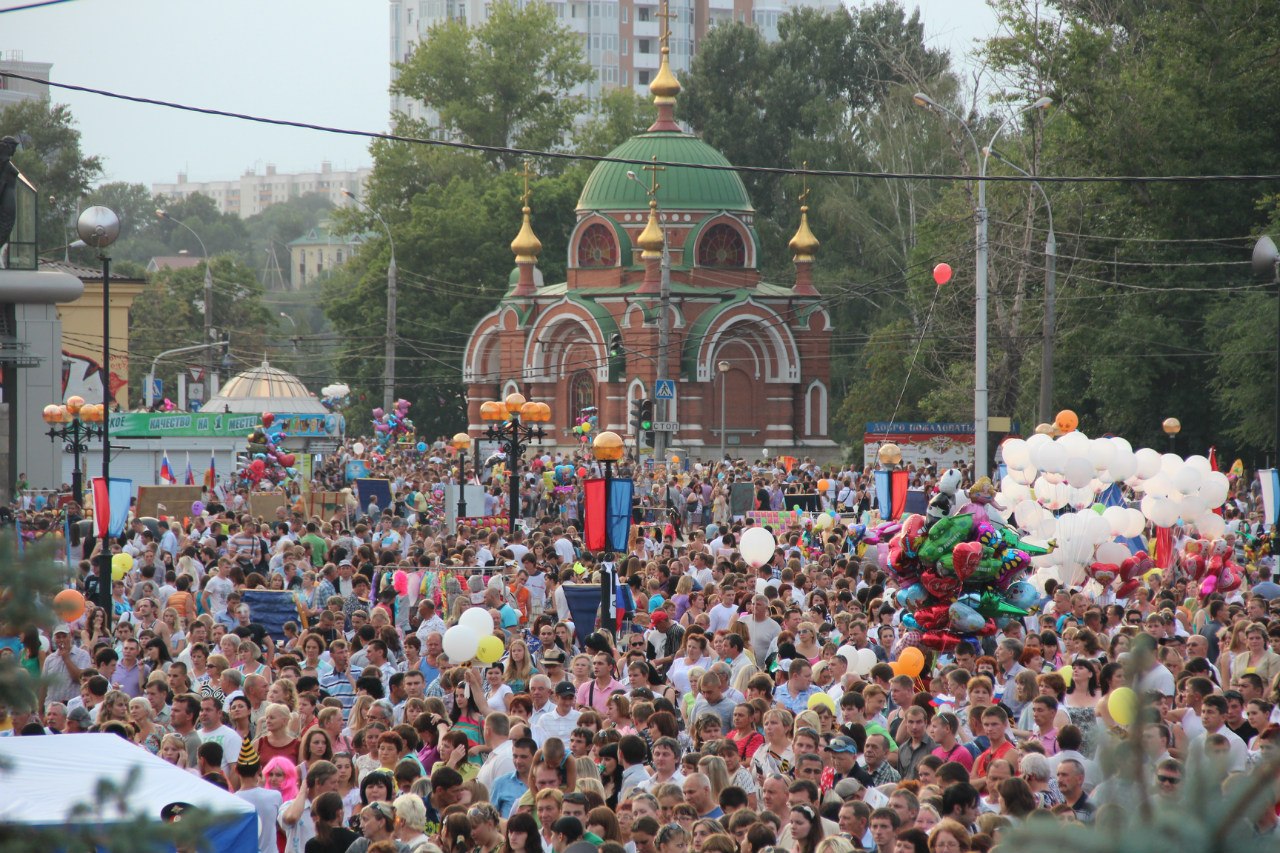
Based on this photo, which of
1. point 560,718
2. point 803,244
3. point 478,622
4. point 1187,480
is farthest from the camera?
point 803,244

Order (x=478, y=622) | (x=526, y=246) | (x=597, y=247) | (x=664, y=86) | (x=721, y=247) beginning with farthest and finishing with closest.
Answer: (x=526, y=246)
(x=664, y=86)
(x=597, y=247)
(x=721, y=247)
(x=478, y=622)

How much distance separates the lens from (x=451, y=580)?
57.7 feet

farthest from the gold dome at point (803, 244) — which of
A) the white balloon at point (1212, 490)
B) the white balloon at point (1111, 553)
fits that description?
the white balloon at point (1111, 553)

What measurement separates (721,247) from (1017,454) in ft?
136

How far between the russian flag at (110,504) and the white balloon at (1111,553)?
10.3 m

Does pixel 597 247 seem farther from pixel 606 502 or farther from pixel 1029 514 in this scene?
pixel 606 502

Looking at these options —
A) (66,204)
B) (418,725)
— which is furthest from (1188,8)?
(66,204)

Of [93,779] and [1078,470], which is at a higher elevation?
[1078,470]

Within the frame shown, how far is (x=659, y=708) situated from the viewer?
379 inches

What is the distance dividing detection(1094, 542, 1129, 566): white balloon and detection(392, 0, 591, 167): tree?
6130 cm

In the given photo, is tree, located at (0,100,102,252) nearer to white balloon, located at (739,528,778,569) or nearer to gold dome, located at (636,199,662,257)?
gold dome, located at (636,199,662,257)

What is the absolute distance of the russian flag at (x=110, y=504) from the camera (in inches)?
722

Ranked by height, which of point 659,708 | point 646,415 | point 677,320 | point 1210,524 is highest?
point 677,320

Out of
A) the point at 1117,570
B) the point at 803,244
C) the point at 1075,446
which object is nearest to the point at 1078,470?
the point at 1075,446
